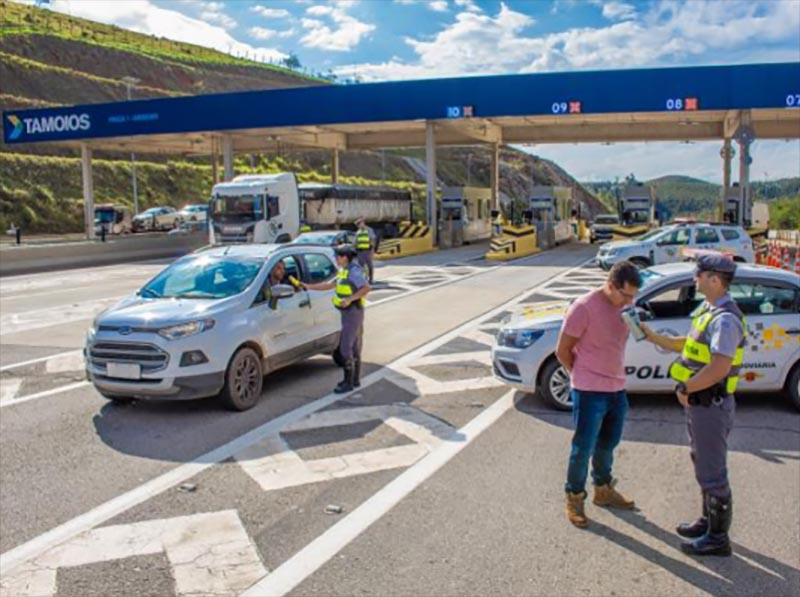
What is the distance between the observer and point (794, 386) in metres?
7.68

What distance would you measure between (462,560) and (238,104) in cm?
3361

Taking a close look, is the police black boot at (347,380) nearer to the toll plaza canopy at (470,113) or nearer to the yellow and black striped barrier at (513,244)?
the yellow and black striped barrier at (513,244)

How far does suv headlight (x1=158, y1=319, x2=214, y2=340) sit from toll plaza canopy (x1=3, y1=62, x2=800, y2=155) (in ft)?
85.4

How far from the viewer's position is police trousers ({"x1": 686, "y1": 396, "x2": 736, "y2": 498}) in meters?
4.46

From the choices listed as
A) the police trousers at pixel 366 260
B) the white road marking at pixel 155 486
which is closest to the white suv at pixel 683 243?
the police trousers at pixel 366 260

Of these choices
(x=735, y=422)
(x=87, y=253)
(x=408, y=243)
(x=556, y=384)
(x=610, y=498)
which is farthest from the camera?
(x=408, y=243)

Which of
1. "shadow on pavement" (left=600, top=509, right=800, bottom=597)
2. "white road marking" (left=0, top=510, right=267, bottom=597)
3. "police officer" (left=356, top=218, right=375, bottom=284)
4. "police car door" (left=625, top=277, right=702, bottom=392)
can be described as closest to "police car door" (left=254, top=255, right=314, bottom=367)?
"white road marking" (left=0, top=510, right=267, bottom=597)

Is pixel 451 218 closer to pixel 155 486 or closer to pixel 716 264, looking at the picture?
pixel 155 486

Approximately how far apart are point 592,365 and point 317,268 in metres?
5.77

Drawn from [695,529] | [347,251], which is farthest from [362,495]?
[347,251]

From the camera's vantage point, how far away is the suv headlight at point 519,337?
7.87 meters

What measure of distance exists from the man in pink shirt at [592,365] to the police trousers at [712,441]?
57 cm

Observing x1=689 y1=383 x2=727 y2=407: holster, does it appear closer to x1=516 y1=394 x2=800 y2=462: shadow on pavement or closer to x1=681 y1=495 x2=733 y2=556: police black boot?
x1=681 y1=495 x2=733 y2=556: police black boot

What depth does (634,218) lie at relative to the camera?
117ft
